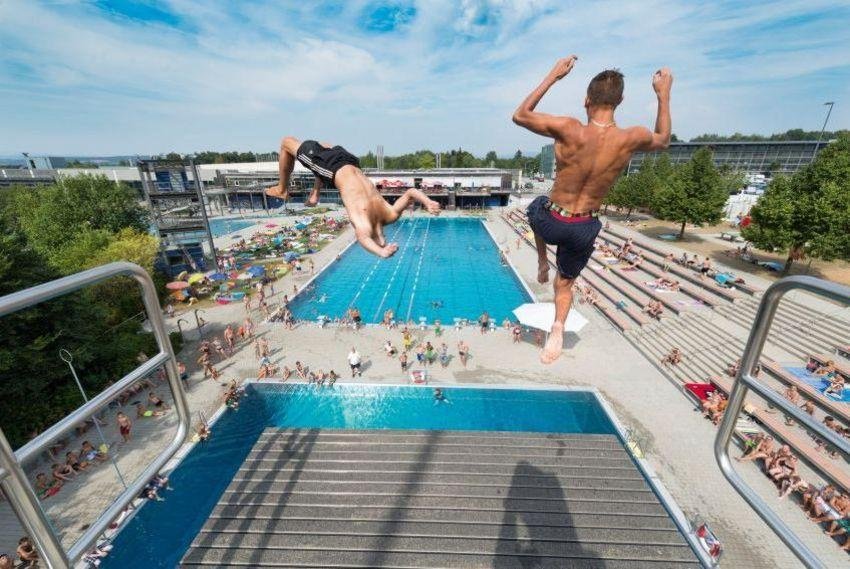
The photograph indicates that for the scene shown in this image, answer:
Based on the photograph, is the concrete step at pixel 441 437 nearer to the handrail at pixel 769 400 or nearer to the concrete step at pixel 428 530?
the concrete step at pixel 428 530

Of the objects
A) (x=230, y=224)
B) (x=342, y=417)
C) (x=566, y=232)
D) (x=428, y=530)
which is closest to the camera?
(x=566, y=232)

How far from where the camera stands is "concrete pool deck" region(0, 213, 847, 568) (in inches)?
398

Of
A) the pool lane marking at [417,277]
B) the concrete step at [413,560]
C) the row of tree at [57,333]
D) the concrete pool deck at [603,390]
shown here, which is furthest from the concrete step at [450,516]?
the pool lane marking at [417,277]

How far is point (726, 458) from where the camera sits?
272 centimetres

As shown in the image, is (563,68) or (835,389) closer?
(563,68)

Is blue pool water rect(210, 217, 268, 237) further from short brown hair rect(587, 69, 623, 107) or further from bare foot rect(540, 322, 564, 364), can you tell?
short brown hair rect(587, 69, 623, 107)

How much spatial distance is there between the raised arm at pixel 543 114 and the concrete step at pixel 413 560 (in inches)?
339

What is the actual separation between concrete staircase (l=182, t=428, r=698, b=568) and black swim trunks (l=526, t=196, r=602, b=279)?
732 cm

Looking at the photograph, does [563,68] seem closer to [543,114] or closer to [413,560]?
[543,114]

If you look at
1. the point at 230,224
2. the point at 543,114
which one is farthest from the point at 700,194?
the point at 230,224

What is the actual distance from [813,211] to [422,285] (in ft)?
78.9

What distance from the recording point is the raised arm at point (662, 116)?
3.67 metres

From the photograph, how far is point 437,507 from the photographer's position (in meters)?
9.40

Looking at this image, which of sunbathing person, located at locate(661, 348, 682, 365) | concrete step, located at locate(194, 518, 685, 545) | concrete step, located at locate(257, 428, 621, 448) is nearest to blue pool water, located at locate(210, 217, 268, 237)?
concrete step, located at locate(257, 428, 621, 448)
